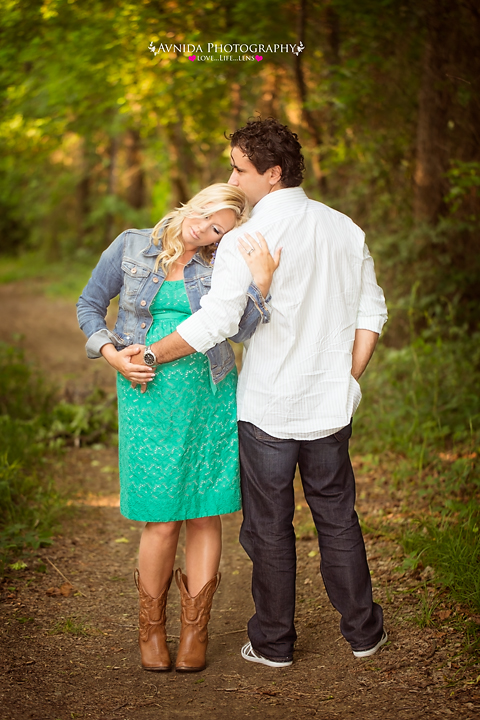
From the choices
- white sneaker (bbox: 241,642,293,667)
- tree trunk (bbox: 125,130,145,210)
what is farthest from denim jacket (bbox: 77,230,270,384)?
tree trunk (bbox: 125,130,145,210)

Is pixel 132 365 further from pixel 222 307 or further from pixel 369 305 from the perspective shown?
pixel 369 305

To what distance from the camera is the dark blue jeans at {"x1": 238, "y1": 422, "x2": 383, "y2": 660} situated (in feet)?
8.48

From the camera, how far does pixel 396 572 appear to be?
3.36 m

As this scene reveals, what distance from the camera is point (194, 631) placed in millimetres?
2705

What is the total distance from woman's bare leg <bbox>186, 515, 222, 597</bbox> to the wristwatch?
2.34 feet

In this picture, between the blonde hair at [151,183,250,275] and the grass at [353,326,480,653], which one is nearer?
the blonde hair at [151,183,250,275]

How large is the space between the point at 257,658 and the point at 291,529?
578mm

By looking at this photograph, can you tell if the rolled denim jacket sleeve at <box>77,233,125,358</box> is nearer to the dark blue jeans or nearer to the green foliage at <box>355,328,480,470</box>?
the dark blue jeans

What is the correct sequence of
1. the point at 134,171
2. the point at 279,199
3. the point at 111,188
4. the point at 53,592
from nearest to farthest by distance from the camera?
the point at 279,199 → the point at 53,592 → the point at 134,171 → the point at 111,188

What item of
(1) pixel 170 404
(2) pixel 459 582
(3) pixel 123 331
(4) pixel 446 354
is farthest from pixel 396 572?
(4) pixel 446 354

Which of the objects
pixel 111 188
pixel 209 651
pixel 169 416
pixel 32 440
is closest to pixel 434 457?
pixel 209 651

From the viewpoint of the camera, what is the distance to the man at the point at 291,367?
2447 millimetres

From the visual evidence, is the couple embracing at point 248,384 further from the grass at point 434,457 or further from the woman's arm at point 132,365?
the grass at point 434,457

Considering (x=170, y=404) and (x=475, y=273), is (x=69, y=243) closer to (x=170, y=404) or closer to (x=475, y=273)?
(x=475, y=273)
